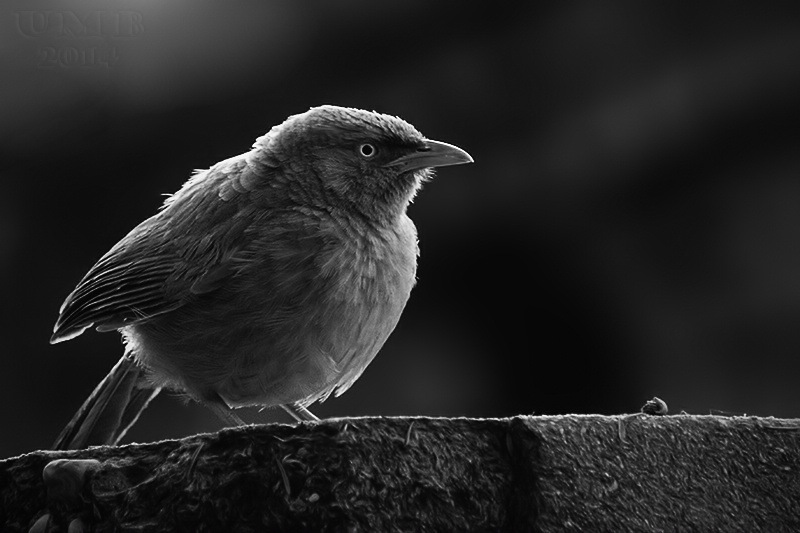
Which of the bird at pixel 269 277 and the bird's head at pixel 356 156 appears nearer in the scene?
the bird at pixel 269 277

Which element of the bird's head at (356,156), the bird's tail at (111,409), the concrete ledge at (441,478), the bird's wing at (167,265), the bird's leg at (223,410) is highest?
the bird's head at (356,156)

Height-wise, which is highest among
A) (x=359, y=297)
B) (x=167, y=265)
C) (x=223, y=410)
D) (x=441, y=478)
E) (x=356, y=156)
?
(x=356, y=156)

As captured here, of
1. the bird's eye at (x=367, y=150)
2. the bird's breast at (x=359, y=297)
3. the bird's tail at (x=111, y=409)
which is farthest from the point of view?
the bird's tail at (x=111, y=409)

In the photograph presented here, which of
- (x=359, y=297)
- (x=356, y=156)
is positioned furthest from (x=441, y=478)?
(x=356, y=156)

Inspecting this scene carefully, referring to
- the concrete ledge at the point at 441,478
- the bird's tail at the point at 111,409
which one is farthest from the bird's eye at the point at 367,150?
the concrete ledge at the point at 441,478

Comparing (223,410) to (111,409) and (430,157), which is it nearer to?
(111,409)

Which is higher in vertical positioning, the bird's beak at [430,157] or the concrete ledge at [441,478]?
the bird's beak at [430,157]

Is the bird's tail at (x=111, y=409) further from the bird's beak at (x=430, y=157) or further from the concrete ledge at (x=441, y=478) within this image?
Result: the concrete ledge at (x=441, y=478)
